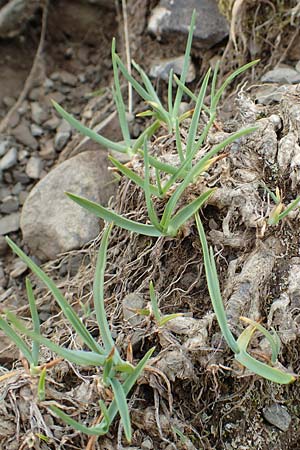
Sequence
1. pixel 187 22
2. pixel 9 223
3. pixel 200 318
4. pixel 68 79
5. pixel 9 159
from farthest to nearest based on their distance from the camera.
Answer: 1. pixel 68 79
2. pixel 9 159
3. pixel 187 22
4. pixel 9 223
5. pixel 200 318

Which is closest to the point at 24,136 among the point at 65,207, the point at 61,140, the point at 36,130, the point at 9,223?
the point at 36,130

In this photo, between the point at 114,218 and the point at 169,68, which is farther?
the point at 169,68

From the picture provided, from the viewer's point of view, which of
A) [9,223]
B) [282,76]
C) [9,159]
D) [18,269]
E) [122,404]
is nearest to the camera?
[122,404]

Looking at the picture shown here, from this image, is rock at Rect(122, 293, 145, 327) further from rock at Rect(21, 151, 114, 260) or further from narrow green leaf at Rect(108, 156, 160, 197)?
rock at Rect(21, 151, 114, 260)

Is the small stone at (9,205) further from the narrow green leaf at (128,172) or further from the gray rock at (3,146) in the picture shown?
the narrow green leaf at (128,172)


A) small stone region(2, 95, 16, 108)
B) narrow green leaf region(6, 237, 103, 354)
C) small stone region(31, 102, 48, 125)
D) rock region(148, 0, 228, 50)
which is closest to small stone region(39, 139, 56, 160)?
small stone region(31, 102, 48, 125)

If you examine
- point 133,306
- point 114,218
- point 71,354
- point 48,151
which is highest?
point 114,218

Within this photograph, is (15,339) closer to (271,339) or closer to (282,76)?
(271,339)
